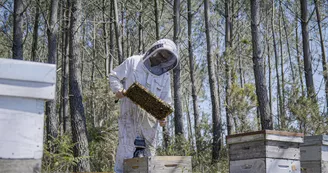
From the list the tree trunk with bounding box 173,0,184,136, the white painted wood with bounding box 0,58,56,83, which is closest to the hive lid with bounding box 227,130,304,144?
the white painted wood with bounding box 0,58,56,83

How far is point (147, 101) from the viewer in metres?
4.46

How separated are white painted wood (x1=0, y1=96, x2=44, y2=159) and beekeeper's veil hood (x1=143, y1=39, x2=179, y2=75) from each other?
7.44 ft

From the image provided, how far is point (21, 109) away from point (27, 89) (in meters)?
0.12

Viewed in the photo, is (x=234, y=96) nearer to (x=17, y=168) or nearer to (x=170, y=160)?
(x=170, y=160)

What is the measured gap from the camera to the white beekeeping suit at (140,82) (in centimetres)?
474

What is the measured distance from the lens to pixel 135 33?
20750mm

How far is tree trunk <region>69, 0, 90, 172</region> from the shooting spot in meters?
7.60

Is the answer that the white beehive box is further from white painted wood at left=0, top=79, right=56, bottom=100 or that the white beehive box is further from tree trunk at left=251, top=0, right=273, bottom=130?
tree trunk at left=251, top=0, right=273, bottom=130

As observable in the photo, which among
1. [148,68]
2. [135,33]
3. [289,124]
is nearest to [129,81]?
[148,68]

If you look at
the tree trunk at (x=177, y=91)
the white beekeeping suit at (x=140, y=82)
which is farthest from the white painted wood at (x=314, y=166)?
the tree trunk at (x=177, y=91)

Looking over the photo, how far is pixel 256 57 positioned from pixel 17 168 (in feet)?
21.1

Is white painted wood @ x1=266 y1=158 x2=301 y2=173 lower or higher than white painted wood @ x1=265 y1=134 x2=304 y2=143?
lower

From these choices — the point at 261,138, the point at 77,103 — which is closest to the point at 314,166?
the point at 261,138

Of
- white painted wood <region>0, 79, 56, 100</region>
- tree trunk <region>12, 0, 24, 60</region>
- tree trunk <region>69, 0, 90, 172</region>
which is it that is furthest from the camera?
tree trunk <region>12, 0, 24, 60</region>
